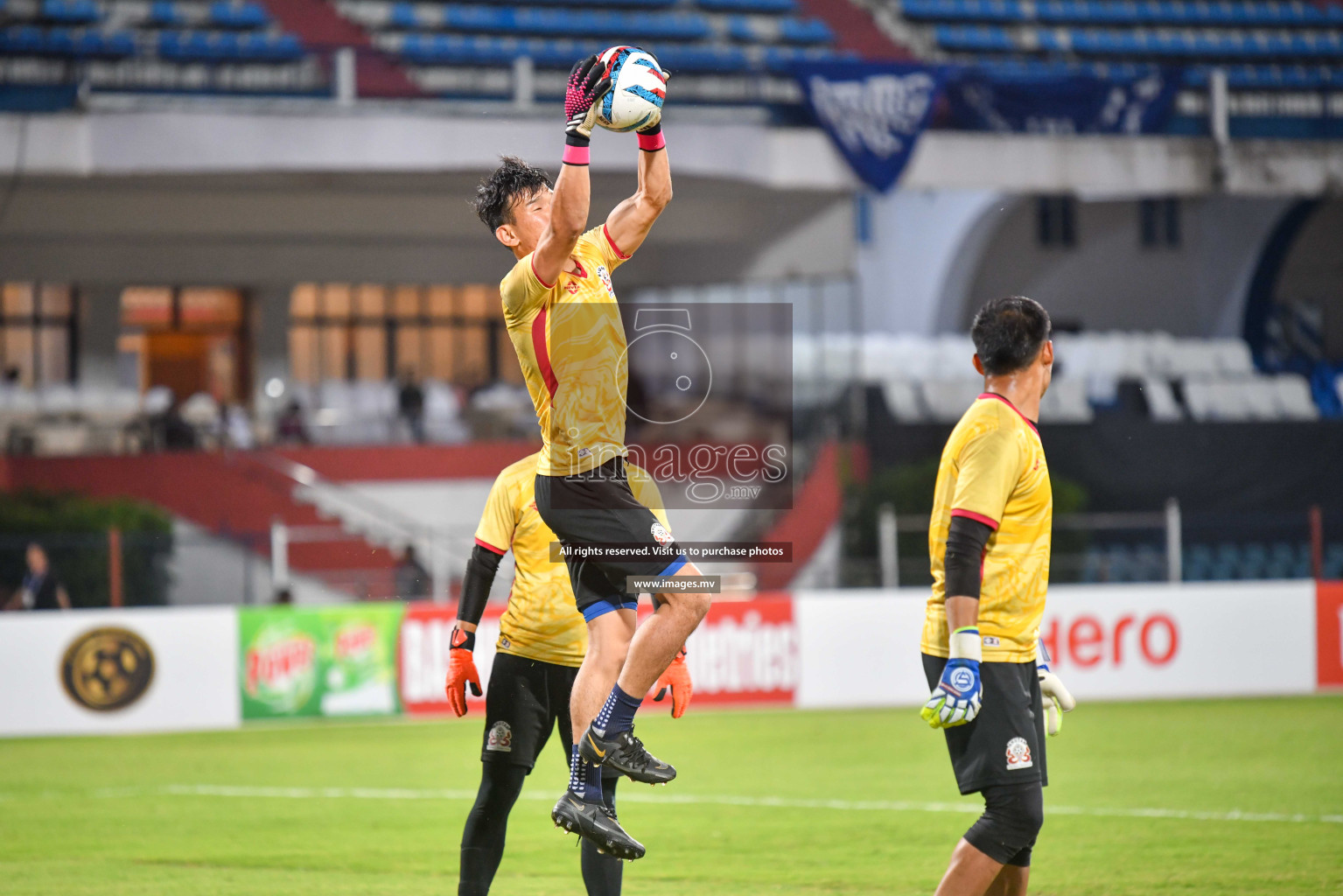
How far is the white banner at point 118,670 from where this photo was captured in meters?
14.8

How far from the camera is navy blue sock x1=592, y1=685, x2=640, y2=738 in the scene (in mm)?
5680

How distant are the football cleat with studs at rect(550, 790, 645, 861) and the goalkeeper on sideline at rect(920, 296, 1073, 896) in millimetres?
1078

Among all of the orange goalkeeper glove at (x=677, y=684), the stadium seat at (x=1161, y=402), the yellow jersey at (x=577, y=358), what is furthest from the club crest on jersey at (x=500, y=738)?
the stadium seat at (x=1161, y=402)

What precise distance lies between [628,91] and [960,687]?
89.0 inches

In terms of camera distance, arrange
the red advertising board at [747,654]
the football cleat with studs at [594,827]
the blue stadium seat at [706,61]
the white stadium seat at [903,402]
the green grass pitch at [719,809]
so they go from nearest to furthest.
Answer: the football cleat with studs at [594,827], the green grass pitch at [719,809], the red advertising board at [747,654], the white stadium seat at [903,402], the blue stadium seat at [706,61]

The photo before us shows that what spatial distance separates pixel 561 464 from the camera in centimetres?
588

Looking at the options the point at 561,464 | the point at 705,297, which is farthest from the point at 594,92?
the point at 705,297

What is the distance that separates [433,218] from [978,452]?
21422 mm

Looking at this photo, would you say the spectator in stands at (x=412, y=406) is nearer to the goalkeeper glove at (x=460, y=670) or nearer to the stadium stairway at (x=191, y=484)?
the stadium stairway at (x=191, y=484)

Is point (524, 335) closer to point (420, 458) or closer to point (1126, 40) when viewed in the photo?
point (420, 458)

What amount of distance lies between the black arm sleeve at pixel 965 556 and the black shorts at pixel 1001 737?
0.30 metres

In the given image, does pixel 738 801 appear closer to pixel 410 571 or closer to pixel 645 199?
pixel 645 199

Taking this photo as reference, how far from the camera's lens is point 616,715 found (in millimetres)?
5699

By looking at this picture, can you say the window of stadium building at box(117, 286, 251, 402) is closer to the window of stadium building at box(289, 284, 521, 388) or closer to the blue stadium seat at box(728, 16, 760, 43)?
the window of stadium building at box(289, 284, 521, 388)
